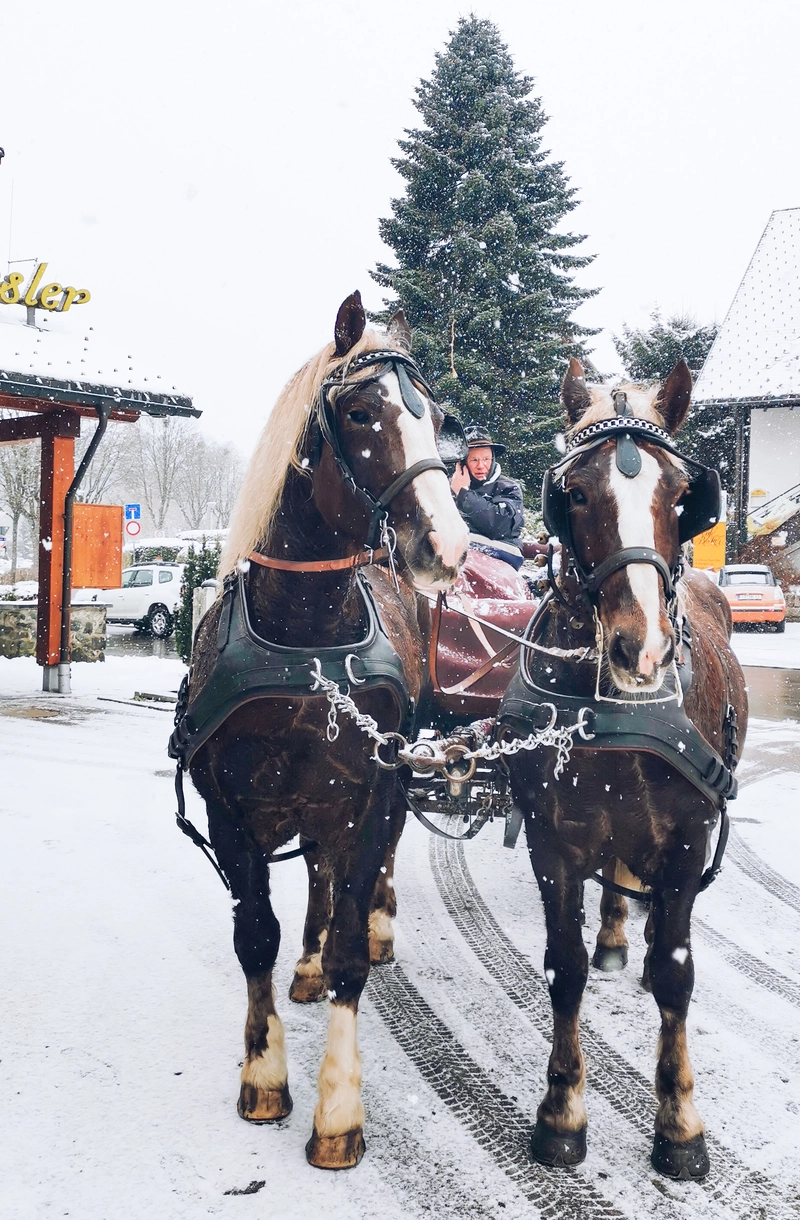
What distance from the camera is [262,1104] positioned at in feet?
8.89

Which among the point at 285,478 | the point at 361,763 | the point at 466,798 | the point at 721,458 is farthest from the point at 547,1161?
the point at 721,458

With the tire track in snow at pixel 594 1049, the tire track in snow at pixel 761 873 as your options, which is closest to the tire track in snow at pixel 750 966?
the tire track in snow at pixel 761 873

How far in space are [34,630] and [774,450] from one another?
20339mm

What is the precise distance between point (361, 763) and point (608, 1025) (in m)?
1.56

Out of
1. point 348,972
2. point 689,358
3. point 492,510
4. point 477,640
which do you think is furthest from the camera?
point 689,358

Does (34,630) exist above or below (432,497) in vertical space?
below

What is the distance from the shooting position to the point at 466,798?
3.88 meters

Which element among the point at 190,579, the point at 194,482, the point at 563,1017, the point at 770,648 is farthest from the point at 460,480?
the point at 194,482

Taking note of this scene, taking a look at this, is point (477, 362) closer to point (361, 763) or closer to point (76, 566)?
point (76, 566)

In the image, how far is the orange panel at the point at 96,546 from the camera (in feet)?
36.7

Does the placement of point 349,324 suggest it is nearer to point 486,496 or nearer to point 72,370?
point 486,496

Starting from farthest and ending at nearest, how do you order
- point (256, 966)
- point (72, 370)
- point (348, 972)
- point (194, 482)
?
point (194, 482), point (72, 370), point (256, 966), point (348, 972)

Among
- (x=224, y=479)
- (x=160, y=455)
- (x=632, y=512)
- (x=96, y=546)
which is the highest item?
(x=160, y=455)

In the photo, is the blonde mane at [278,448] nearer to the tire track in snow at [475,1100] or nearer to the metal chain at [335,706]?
the metal chain at [335,706]
